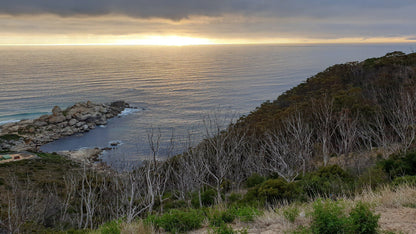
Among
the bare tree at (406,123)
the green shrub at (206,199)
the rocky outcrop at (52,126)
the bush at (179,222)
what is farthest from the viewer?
the rocky outcrop at (52,126)

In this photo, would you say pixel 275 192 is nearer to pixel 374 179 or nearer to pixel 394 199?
pixel 374 179

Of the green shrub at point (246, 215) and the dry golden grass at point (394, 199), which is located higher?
the dry golden grass at point (394, 199)

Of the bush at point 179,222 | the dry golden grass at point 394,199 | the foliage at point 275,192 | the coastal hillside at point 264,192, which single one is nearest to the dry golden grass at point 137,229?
the coastal hillside at point 264,192

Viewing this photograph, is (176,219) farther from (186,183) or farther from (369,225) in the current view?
(186,183)

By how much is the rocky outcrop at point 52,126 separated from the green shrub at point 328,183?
4874cm

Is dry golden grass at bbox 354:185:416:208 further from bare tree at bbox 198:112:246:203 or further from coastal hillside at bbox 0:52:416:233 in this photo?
bare tree at bbox 198:112:246:203

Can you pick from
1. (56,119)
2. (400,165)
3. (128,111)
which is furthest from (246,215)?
(128,111)

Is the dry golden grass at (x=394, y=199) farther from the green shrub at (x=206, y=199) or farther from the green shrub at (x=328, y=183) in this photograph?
the green shrub at (x=206, y=199)

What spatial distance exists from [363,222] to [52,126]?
60903 millimetres

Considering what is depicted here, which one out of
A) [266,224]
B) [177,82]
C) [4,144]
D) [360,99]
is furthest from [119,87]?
[266,224]

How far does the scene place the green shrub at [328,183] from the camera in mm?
11995

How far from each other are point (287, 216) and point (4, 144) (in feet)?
184

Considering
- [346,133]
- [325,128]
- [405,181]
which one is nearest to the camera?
[405,181]

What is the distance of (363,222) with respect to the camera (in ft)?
20.1
